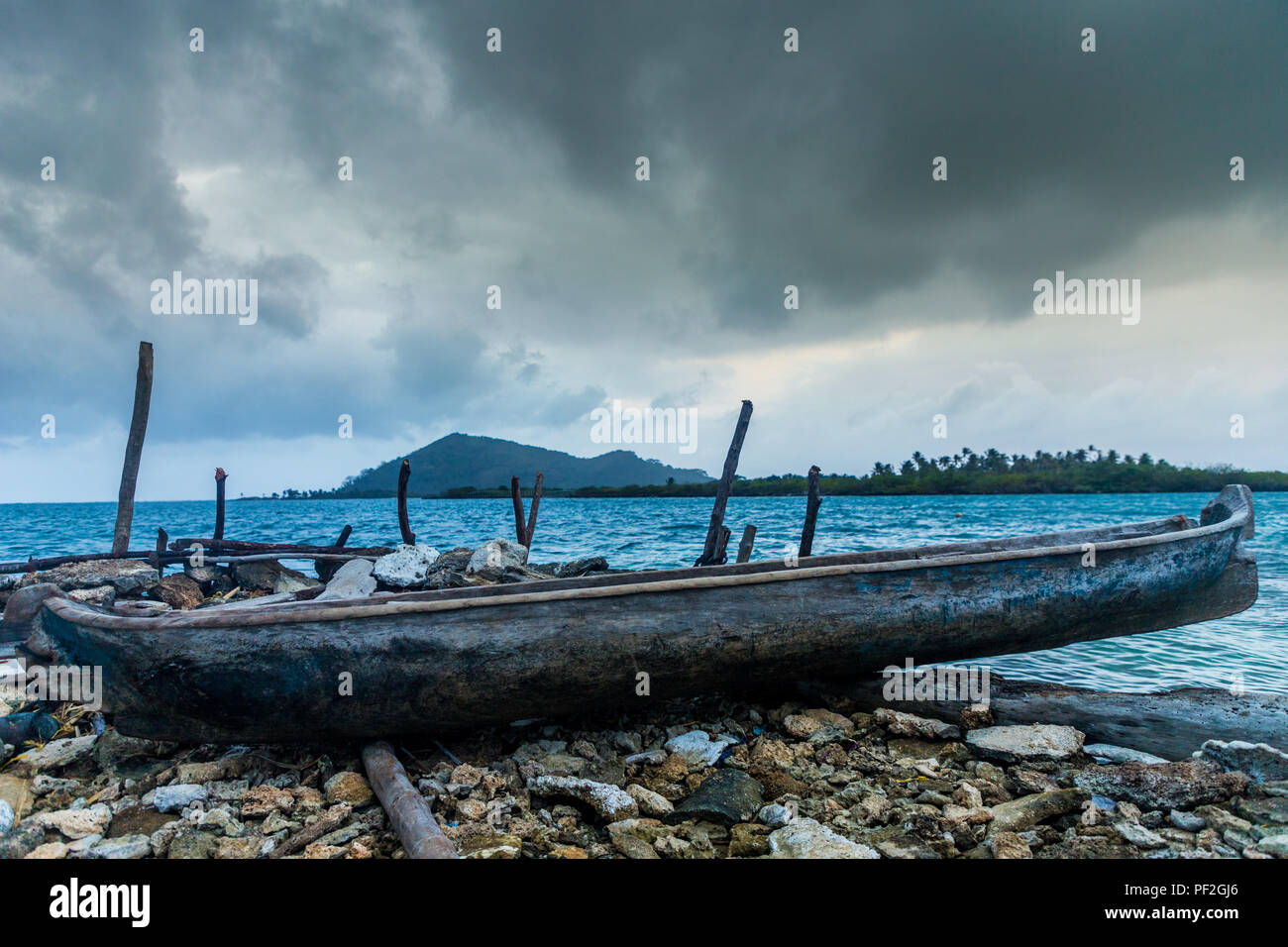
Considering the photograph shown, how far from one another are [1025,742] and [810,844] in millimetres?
2151

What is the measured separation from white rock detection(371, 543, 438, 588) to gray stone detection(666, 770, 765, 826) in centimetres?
698

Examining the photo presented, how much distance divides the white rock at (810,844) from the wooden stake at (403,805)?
1.61 metres

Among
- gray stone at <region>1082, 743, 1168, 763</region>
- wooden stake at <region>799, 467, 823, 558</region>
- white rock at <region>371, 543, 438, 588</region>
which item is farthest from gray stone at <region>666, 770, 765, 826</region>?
white rock at <region>371, 543, 438, 588</region>

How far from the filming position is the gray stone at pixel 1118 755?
4.36 metres

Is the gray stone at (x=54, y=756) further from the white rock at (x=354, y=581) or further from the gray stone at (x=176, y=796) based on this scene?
the white rock at (x=354, y=581)

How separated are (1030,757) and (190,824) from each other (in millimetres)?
5076

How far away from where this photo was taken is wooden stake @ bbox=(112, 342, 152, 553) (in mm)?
11109

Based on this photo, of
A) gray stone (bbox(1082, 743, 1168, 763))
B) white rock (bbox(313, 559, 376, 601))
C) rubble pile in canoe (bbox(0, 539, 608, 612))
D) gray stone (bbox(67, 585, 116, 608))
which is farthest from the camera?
rubble pile in canoe (bbox(0, 539, 608, 612))

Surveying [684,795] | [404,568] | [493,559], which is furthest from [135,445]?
[684,795]

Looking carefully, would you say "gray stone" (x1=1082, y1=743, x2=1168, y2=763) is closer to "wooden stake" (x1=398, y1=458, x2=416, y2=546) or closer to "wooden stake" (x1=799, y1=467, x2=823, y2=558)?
"wooden stake" (x1=799, y1=467, x2=823, y2=558)

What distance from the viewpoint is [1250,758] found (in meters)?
4.05

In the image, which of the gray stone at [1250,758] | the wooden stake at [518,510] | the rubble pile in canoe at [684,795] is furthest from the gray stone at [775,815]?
the wooden stake at [518,510]
